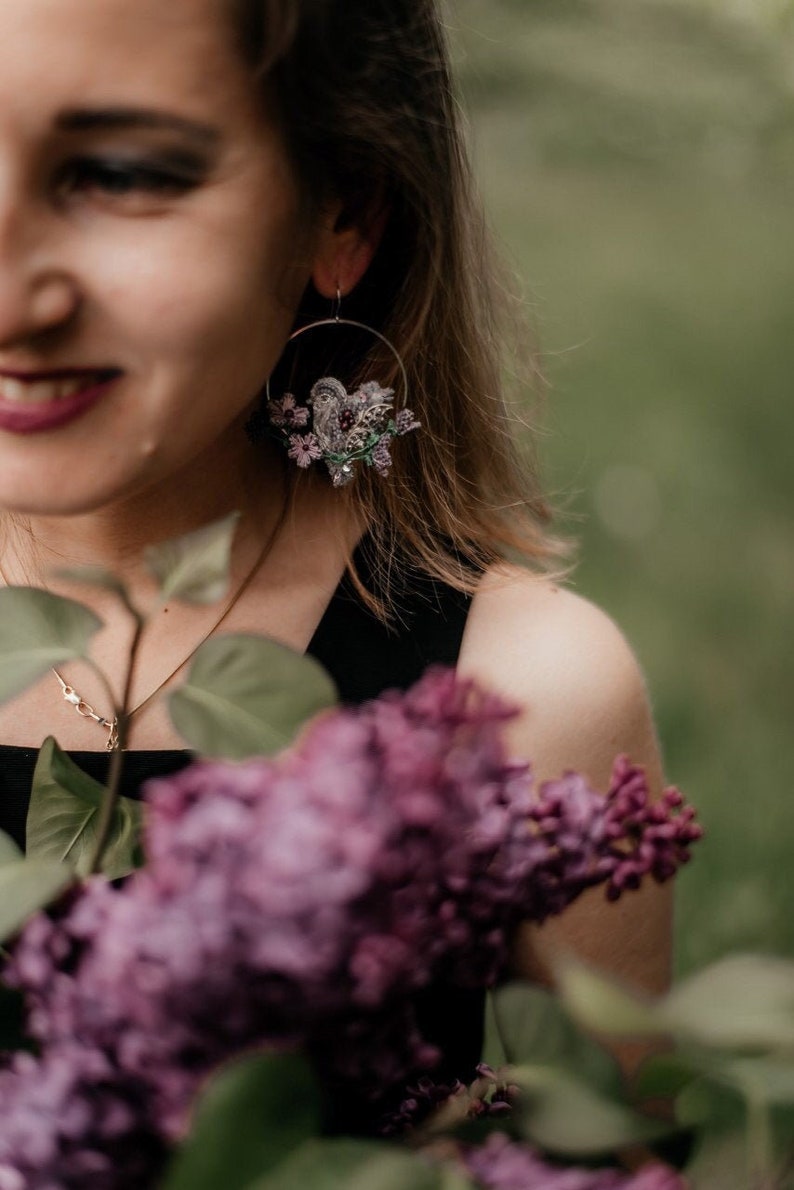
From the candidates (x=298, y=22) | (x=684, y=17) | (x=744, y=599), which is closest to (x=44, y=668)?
(x=298, y=22)

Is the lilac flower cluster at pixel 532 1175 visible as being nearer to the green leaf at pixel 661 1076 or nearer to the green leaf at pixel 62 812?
the green leaf at pixel 661 1076

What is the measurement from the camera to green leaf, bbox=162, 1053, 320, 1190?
18.3 inches

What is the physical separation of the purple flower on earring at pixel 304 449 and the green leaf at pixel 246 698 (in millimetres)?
1030

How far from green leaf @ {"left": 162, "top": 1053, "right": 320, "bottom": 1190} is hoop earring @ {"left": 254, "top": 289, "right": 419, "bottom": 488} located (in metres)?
1.17

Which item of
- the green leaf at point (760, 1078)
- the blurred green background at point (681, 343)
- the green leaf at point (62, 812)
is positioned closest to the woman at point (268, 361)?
the blurred green background at point (681, 343)

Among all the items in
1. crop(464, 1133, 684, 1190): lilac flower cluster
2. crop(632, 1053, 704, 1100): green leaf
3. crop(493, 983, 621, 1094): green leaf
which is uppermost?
crop(493, 983, 621, 1094): green leaf

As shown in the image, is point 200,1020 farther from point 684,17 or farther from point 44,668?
point 684,17

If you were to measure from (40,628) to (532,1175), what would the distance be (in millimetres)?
283

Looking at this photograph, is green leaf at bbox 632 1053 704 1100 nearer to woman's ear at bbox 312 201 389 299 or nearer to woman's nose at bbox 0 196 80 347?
woman's nose at bbox 0 196 80 347

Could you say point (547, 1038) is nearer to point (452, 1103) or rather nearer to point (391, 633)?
point (452, 1103)

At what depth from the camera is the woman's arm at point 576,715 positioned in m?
1.57

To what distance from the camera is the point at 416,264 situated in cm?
168

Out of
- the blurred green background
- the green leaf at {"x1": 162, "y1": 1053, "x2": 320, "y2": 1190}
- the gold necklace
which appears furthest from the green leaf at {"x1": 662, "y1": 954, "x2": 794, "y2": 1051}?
the blurred green background

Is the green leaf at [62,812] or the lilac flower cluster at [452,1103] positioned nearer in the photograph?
the lilac flower cluster at [452,1103]
